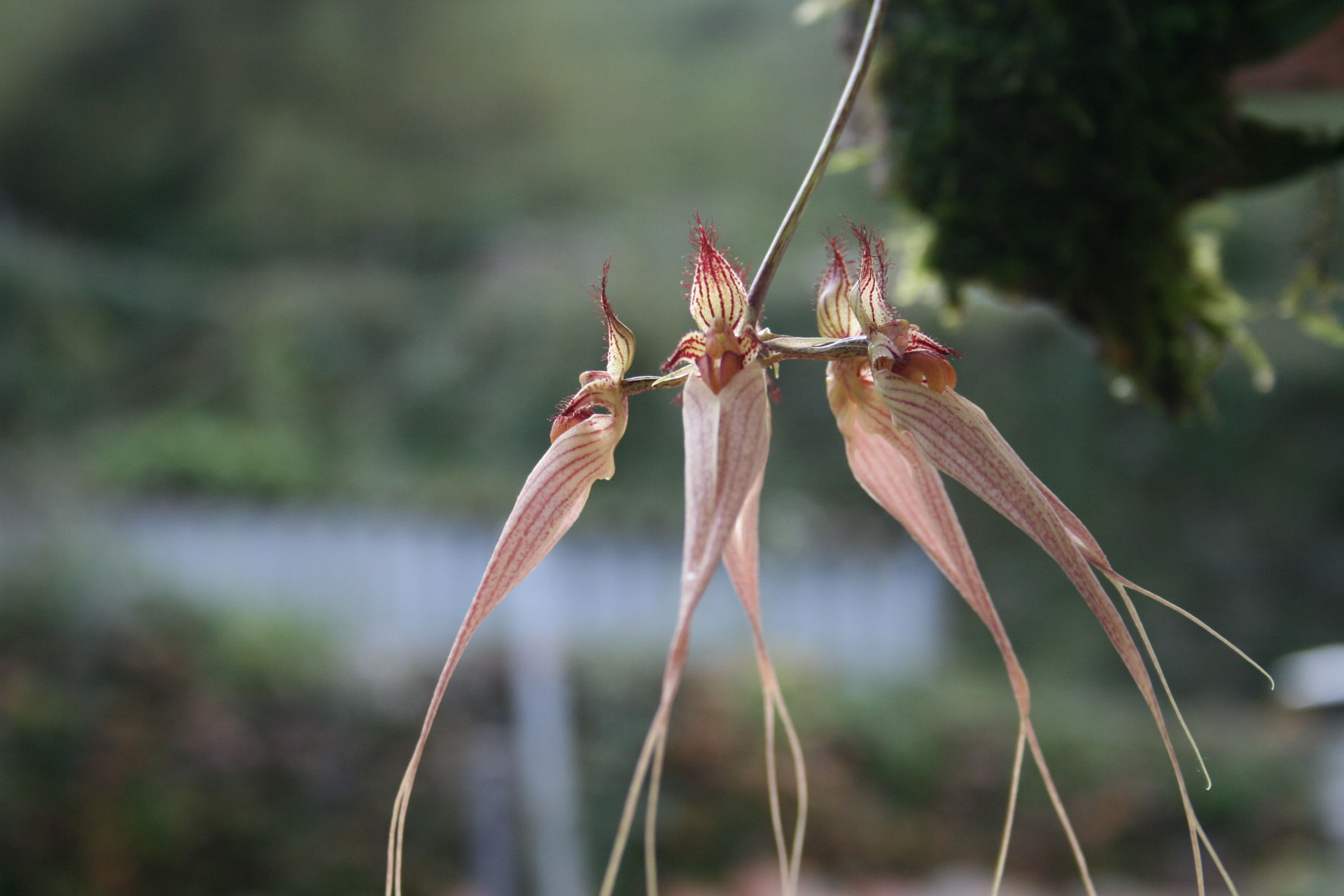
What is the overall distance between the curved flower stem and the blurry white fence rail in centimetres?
224

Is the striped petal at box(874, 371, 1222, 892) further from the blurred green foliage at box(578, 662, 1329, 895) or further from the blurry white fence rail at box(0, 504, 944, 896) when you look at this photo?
the blurry white fence rail at box(0, 504, 944, 896)

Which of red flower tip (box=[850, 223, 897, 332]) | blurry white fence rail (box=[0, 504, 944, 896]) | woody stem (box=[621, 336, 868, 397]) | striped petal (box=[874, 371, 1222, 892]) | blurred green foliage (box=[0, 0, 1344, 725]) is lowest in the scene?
striped petal (box=[874, 371, 1222, 892])

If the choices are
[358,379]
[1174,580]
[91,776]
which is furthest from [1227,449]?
[91,776]

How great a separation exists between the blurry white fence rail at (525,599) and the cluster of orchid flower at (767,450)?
219cm

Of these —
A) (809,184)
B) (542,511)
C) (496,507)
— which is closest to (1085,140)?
(809,184)

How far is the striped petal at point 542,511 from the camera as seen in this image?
0.24 meters

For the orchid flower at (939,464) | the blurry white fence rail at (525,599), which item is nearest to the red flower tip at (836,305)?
the orchid flower at (939,464)

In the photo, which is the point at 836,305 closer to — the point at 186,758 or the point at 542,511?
the point at 542,511

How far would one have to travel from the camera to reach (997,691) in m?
2.93

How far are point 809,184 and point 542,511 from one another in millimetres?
123

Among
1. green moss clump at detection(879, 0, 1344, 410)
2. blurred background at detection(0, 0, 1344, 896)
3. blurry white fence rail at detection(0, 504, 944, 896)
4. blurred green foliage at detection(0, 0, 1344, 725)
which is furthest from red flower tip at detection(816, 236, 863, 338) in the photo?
blurred green foliage at detection(0, 0, 1344, 725)

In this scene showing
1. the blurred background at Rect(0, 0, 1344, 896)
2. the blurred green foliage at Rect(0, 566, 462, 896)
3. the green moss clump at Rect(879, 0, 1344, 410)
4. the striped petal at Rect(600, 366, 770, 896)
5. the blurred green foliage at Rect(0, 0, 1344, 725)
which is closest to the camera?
the striped petal at Rect(600, 366, 770, 896)

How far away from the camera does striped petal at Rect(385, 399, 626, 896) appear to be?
0.24 m

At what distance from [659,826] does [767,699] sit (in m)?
2.11
